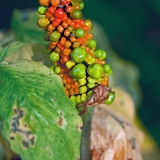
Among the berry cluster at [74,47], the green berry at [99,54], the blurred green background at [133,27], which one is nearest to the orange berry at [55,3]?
the berry cluster at [74,47]

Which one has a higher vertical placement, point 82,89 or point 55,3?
point 55,3

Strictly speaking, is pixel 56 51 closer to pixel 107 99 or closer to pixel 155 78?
pixel 107 99

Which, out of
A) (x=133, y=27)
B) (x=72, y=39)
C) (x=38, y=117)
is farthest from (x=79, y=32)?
(x=133, y=27)

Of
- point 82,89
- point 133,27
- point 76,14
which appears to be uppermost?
point 76,14

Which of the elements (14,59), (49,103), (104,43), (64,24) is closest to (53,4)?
(64,24)

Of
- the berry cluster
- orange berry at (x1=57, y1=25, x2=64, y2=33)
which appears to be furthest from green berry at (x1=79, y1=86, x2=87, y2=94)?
orange berry at (x1=57, y1=25, x2=64, y2=33)

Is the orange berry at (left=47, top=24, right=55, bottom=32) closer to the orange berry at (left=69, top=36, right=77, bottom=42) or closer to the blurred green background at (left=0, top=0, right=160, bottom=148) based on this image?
the orange berry at (left=69, top=36, right=77, bottom=42)

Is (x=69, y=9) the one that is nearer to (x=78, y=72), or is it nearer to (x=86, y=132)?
(x=78, y=72)

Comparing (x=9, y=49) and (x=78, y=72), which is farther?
(x=9, y=49)
